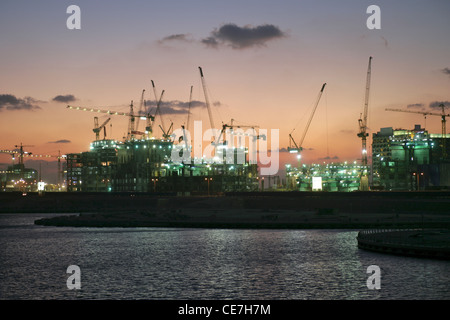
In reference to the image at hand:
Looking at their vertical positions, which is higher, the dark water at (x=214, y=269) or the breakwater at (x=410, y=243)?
the breakwater at (x=410, y=243)

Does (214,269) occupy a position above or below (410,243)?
below

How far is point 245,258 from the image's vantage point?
71875mm

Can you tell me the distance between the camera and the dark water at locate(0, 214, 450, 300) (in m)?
49.6

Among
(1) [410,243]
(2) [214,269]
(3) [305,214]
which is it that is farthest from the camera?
(3) [305,214]

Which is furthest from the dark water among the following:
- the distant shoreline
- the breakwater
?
the distant shoreline

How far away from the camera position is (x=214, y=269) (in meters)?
63.7

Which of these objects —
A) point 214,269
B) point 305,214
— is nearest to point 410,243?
point 214,269

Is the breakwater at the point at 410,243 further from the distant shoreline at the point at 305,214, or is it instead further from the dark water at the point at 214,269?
the distant shoreline at the point at 305,214

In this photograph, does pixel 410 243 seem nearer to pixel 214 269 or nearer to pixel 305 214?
pixel 214 269

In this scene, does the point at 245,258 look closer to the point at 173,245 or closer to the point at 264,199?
the point at 173,245

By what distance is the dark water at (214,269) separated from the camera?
49.6 m

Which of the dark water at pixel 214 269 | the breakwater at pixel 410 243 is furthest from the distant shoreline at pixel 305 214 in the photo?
the dark water at pixel 214 269

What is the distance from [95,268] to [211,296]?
2232 cm

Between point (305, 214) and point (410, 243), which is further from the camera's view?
point (305, 214)
